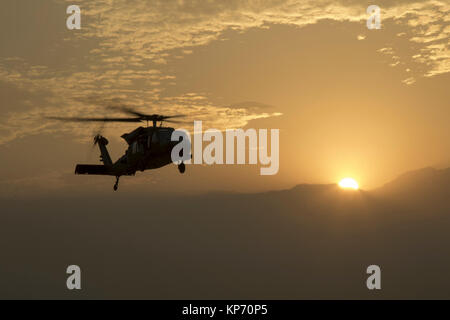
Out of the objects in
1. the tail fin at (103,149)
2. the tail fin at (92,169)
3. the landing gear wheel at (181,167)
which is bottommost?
the landing gear wheel at (181,167)

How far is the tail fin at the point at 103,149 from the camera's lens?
53469 millimetres

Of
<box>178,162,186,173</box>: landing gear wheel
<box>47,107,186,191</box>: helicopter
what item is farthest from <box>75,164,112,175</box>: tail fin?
<box>178,162,186,173</box>: landing gear wheel

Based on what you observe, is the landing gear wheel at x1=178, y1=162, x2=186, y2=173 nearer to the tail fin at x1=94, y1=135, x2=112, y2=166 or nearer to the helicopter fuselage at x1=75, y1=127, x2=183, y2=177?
the helicopter fuselage at x1=75, y1=127, x2=183, y2=177

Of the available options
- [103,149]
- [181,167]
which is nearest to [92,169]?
[103,149]

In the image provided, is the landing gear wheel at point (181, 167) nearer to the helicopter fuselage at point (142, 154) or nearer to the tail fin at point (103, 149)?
the helicopter fuselage at point (142, 154)

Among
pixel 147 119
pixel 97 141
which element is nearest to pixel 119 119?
pixel 147 119

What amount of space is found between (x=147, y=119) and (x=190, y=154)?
507 cm

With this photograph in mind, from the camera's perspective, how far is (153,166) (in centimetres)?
4272

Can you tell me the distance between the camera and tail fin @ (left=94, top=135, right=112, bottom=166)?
175 ft

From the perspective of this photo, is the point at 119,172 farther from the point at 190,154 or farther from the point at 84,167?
the point at 190,154

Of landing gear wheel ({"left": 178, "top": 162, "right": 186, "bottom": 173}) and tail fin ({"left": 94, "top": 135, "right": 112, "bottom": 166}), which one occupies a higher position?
tail fin ({"left": 94, "top": 135, "right": 112, "bottom": 166})

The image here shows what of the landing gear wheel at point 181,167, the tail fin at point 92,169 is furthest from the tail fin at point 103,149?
the landing gear wheel at point 181,167

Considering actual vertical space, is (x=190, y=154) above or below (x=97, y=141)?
below

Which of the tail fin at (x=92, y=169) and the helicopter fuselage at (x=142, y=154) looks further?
the tail fin at (x=92, y=169)
